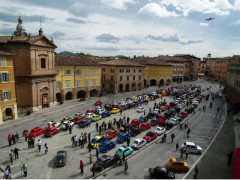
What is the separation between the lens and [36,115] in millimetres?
37344

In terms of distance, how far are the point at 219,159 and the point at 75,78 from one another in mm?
40094

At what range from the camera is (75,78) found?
51.0 meters

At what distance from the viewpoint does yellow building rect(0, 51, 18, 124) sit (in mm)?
31625

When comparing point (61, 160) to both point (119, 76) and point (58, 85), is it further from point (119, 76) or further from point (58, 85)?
point (119, 76)

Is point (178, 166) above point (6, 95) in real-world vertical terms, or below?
below

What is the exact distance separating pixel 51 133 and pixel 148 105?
2720 cm

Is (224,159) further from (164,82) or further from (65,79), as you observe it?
(164,82)

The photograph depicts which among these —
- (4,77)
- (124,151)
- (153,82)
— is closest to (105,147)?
(124,151)

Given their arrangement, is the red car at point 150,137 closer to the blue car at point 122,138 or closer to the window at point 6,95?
the blue car at point 122,138

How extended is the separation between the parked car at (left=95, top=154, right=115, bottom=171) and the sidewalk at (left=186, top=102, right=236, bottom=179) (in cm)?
828

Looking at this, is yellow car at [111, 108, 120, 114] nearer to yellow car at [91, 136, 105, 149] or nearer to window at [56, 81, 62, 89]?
yellow car at [91, 136, 105, 149]

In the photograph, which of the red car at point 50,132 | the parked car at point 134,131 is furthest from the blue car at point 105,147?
the red car at point 50,132

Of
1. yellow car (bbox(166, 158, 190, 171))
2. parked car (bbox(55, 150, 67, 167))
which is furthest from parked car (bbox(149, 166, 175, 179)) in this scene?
parked car (bbox(55, 150, 67, 167))

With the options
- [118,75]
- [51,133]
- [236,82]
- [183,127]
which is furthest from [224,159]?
[118,75]
